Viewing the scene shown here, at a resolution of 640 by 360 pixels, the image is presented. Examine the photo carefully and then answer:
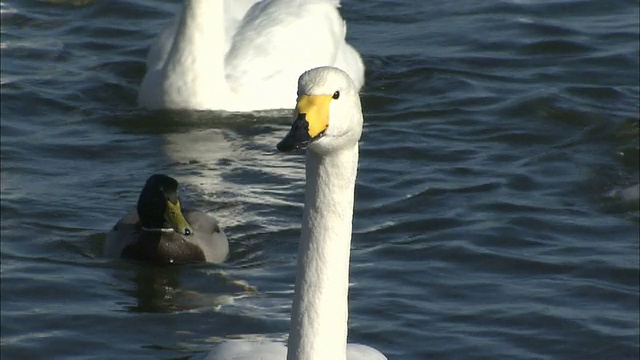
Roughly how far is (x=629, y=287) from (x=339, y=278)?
4074 mm

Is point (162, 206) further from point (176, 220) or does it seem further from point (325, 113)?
point (325, 113)

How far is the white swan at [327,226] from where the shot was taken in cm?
522

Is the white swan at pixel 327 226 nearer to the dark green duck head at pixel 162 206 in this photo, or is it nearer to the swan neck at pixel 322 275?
the swan neck at pixel 322 275

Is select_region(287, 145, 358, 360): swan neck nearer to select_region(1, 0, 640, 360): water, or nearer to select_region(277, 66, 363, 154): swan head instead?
select_region(277, 66, 363, 154): swan head

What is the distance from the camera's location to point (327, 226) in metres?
5.52

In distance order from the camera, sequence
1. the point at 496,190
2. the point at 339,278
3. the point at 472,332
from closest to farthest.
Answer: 1. the point at 339,278
2. the point at 472,332
3. the point at 496,190

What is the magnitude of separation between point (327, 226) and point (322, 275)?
0.18 meters

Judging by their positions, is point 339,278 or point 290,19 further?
point 290,19

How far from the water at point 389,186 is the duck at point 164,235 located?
9cm

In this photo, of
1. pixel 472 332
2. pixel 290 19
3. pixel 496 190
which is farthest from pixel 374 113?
pixel 472 332

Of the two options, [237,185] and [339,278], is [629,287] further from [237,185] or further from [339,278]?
[339,278]

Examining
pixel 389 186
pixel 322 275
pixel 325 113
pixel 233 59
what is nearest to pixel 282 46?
pixel 233 59

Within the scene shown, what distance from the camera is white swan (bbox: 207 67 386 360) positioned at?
522 cm

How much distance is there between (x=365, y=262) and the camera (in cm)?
952
